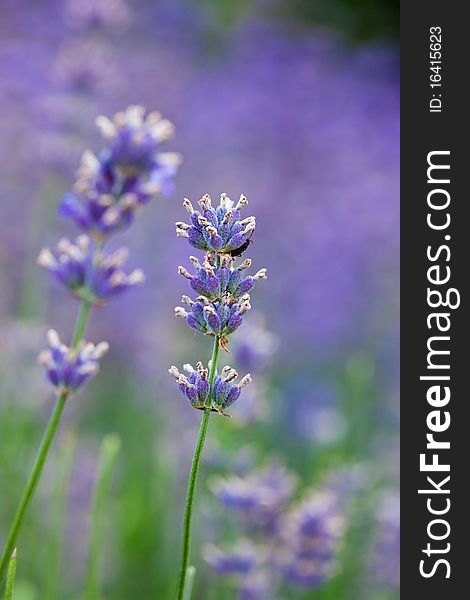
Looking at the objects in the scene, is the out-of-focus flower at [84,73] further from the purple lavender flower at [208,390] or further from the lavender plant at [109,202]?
the purple lavender flower at [208,390]

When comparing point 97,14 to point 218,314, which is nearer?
point 218,314

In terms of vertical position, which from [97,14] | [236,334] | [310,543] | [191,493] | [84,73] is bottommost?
[191,493]

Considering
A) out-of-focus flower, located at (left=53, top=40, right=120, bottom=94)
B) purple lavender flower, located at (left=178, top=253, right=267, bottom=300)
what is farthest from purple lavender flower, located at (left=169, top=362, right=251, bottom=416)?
out-of-focus flower, located at (left=53, top=40, right=120, bottom=94)

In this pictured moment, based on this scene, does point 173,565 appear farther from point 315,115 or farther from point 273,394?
point 315,115

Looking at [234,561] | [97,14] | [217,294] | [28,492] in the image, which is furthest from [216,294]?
[97,14]

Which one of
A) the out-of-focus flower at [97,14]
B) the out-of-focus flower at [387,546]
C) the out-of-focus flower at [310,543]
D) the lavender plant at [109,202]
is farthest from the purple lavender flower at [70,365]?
the out-of-focus flower at [97,14]

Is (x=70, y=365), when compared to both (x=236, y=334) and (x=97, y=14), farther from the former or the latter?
(x=97, y=14)

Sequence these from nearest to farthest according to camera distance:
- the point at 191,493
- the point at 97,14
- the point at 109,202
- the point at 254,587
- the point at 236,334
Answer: the point at 191,493, the point at 109,202, the point at 254,587, the point at 236,334, the point at 97,14
